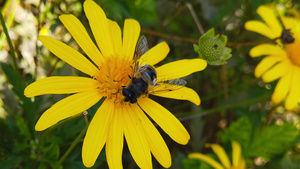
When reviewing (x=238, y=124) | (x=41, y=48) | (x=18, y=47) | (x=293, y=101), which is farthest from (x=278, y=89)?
(x=18, y=47)

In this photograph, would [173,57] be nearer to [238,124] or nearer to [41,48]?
[238,124]

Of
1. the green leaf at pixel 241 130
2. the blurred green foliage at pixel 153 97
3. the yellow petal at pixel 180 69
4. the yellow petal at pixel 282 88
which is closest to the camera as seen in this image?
the yellow petal at pixel 180 69

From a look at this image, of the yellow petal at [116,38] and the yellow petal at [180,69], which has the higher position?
the yellow petal at [116,38]

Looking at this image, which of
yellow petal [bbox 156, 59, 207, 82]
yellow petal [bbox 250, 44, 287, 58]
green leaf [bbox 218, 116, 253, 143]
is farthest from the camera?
green leaf [bbox 218, 116, 253, 143]

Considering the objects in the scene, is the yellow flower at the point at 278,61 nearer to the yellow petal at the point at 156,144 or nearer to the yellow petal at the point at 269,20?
the yellow petal at the point at 269,20

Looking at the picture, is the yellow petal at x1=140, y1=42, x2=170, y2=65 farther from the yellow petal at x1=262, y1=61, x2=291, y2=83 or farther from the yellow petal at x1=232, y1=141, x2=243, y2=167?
the yellow petal at x1=232, y1=141, x2=243, y2=167

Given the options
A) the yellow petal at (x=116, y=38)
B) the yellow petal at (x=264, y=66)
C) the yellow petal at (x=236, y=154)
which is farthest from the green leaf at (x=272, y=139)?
the yellow petal at (x=116, y=38)

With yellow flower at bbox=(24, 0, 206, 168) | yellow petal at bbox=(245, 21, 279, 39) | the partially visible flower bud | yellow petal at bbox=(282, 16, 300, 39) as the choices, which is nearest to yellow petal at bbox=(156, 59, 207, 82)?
yellow flower at bbox=(24, 0, 206, 168)
